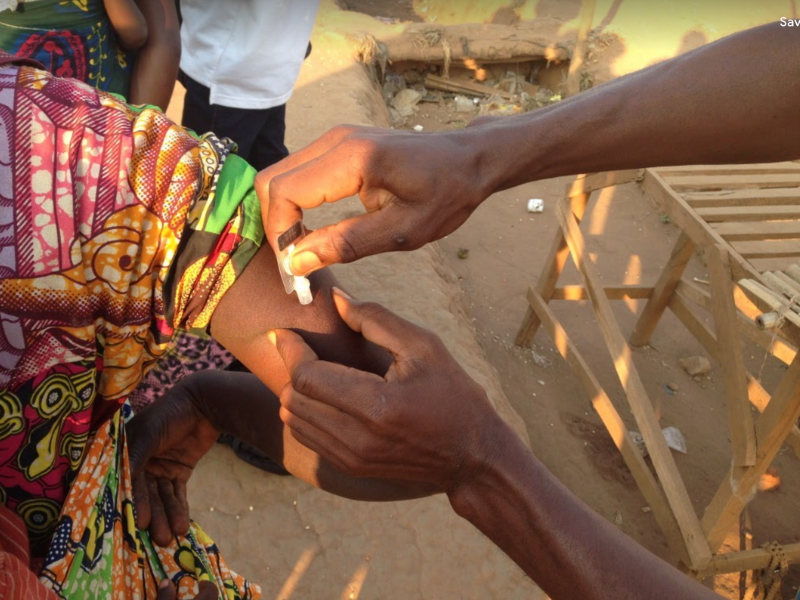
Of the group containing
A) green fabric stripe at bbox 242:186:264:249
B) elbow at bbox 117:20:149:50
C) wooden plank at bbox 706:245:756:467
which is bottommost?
wooden plank at bbox 706:245:756:467

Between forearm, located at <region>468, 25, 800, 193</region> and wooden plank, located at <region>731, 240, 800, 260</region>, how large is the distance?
1395mm

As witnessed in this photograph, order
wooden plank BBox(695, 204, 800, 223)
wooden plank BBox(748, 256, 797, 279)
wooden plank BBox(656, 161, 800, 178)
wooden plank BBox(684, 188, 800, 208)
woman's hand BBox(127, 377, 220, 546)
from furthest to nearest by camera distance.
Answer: wooden plank BBox(656, 161, 800, 178)
wooden plank BBox(684, 188, 800, 208)
wooden plank BBox(695, 204, 800, 223)
wooden plank BBox(748, 256, 797, 279)
woman's hand BBox(127, 377, 220, 546)

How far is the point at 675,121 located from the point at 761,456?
1630mm

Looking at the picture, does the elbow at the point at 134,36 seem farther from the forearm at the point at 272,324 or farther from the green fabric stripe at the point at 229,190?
the forearm at the point at 272,324

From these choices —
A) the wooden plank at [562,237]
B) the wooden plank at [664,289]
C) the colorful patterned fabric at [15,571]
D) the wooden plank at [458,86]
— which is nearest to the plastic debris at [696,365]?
the wooden plank at [664,289]

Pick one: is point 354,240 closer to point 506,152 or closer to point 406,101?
point 506,152

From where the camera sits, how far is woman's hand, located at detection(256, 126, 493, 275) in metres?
1.17

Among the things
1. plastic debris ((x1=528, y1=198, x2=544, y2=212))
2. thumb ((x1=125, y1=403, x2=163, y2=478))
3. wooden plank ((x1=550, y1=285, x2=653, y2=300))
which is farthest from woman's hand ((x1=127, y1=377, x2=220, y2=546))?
plastic debris ((x1=528, y1=198, x2=544, y2=212))

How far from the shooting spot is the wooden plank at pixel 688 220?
265cm

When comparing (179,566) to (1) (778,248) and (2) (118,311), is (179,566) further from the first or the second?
(1) (778,248)

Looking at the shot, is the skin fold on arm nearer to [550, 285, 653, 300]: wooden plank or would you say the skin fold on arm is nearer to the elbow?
the elbow

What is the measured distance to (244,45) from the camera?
2738 millimetres

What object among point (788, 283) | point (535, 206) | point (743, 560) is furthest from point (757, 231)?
point (535, 206)

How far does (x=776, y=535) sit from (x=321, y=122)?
14.3 ft
